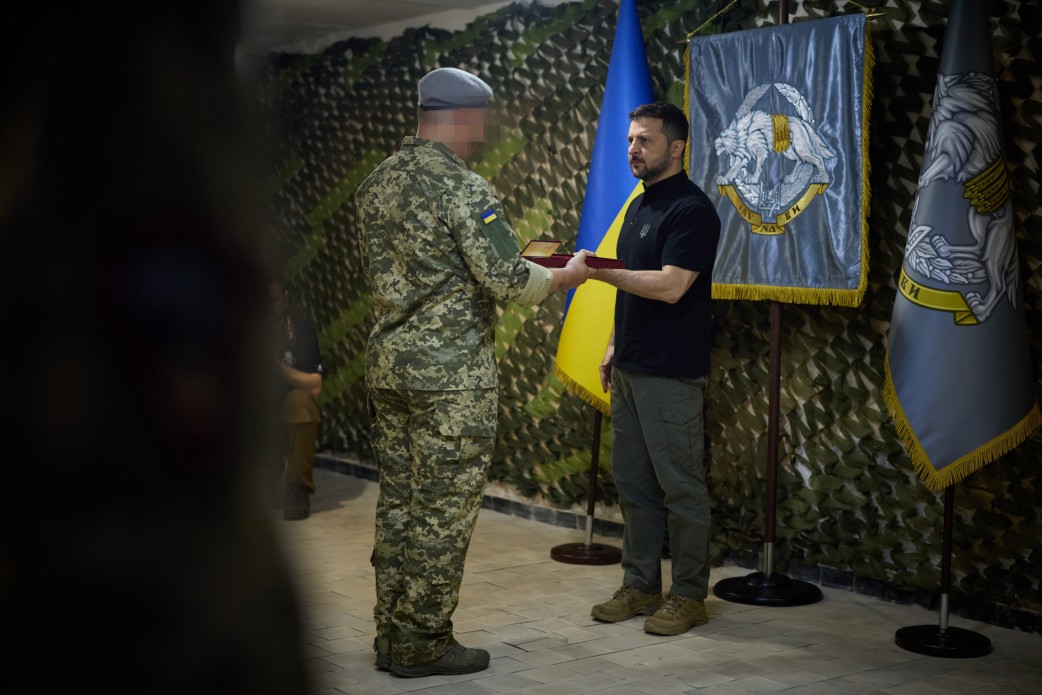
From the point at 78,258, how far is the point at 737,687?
9.78 ft

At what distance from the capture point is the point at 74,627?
248 mm

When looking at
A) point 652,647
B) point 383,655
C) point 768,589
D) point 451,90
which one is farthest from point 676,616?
point 451,90

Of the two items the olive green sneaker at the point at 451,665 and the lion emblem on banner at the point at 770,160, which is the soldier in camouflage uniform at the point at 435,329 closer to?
the olive green sneaker at the point at 451,665

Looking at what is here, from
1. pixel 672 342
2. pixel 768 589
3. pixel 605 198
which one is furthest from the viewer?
pixel 605 198

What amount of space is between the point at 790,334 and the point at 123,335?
403 centimetres

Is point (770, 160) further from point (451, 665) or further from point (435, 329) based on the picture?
point (451, 665)

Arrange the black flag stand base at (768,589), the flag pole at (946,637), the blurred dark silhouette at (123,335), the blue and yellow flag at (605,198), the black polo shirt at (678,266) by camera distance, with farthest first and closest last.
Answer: the blue and yellow flag at (605,198), the black flag stand base at (768,589), the black polo shirt at (678,266), the flag pole at (946,637), the blurred dark silhouette at (123,335)

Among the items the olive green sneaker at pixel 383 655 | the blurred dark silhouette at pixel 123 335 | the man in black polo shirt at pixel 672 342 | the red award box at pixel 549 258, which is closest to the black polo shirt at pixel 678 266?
the man in black polo shirt at pixel 672 342

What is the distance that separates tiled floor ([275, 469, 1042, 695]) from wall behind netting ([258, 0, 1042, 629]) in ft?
0.74

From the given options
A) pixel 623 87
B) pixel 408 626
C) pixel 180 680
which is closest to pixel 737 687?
pixel 408 626

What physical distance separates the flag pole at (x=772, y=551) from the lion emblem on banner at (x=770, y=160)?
0.30 meters

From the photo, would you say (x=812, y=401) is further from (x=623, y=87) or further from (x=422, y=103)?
(x=422, y=103)

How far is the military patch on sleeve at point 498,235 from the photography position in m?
2.78

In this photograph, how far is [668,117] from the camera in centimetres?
350
